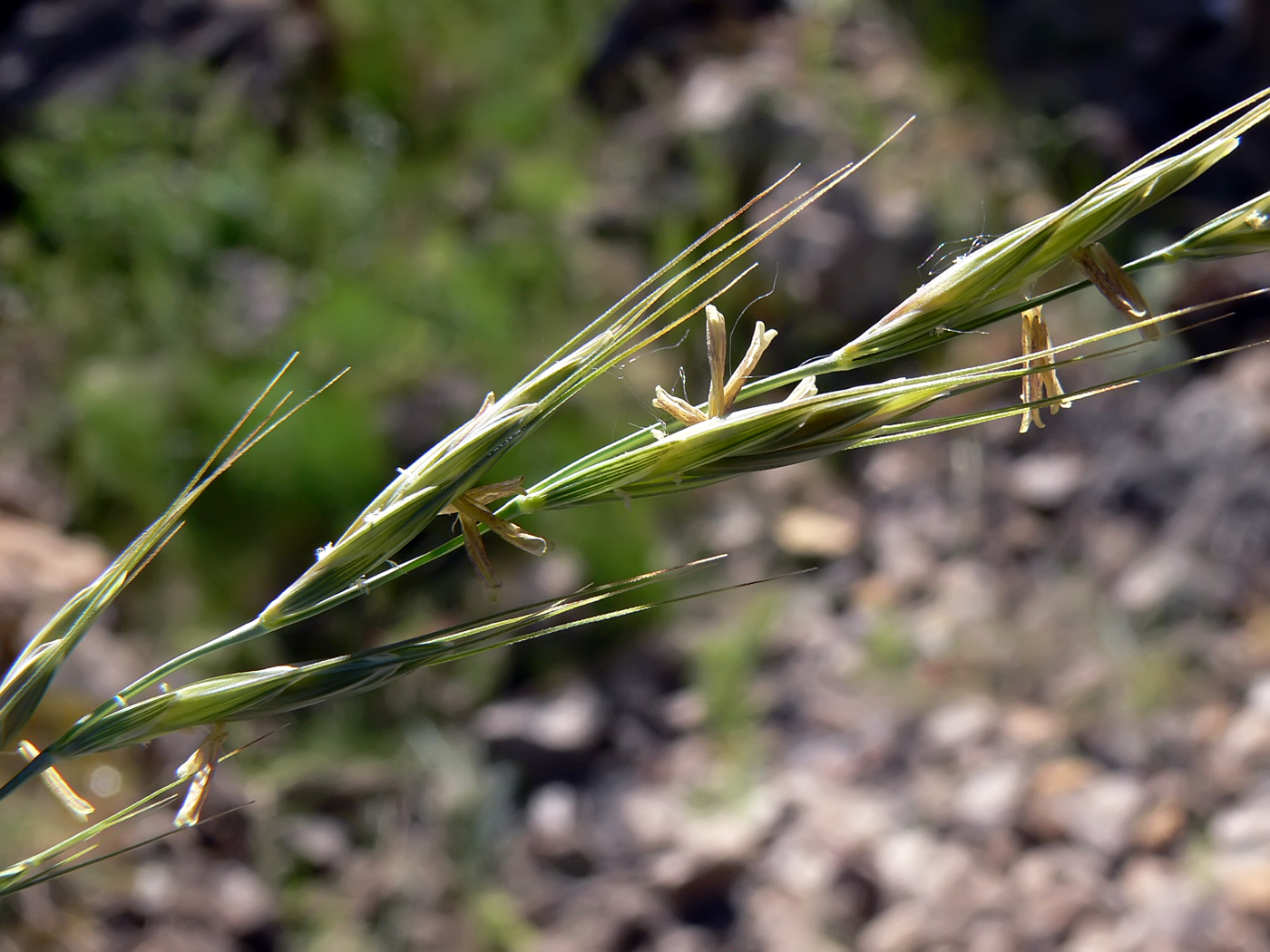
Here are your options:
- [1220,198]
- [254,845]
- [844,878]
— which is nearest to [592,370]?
[844,878]

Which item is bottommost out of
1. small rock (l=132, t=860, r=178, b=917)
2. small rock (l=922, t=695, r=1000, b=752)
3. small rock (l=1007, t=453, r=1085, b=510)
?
small rock (l=132, t=860, r=178, b=917)

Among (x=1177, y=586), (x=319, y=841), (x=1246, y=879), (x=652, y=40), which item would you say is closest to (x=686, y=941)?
(x=319, y=841)

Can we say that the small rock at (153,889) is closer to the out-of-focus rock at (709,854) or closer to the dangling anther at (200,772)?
the out-of-focus rock at (709,854)

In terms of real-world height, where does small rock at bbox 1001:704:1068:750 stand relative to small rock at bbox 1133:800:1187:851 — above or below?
above

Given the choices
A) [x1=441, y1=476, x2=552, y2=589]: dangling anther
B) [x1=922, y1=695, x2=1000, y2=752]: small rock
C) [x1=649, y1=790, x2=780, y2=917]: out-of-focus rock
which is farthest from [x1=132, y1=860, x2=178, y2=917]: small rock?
[x1=441, y1=476, x2=552, y2=589]: dangling anther

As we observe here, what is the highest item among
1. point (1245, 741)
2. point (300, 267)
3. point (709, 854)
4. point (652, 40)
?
point (652, 40)

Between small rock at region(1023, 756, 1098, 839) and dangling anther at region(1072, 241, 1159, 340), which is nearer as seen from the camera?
dangling anther at region(1072, 241, 1159, 340)

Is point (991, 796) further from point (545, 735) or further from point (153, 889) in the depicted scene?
point (153, 889)

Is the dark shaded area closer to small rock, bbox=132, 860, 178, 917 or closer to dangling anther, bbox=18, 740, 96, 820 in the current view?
small rock, bbox=132, 860, 178, 917
